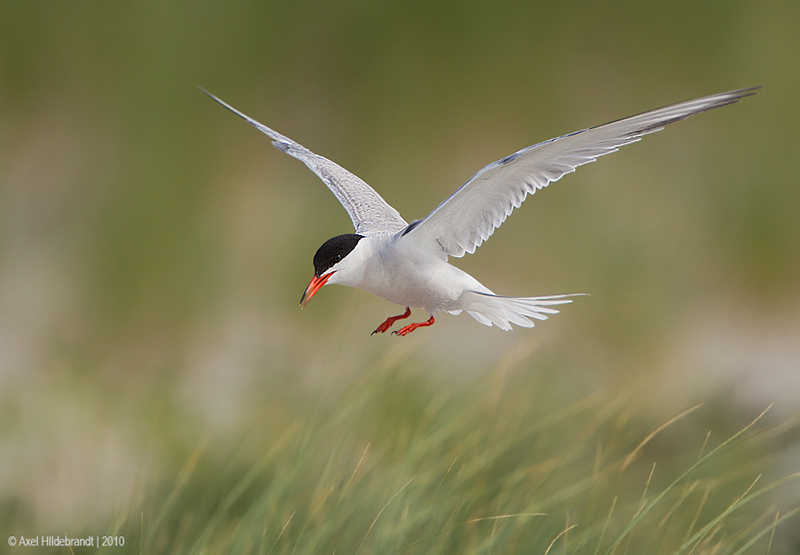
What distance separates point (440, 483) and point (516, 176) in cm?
58

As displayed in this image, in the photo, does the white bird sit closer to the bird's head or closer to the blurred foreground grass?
the bird's head

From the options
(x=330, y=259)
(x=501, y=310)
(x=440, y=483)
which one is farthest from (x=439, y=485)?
(x=330, y=259)

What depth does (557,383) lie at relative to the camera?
2.63 m

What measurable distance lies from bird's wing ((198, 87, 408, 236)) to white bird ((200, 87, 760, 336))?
5.3 inches

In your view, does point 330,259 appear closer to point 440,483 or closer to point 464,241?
point 464,241

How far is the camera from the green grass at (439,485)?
1.41 metres

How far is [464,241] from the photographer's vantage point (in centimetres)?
121

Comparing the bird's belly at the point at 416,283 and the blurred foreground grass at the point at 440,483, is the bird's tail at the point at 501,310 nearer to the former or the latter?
the bird's belly at the point at 416,283

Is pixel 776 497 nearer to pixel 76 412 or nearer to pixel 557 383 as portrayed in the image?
pixel 557 383

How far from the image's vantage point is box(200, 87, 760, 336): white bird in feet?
3.46

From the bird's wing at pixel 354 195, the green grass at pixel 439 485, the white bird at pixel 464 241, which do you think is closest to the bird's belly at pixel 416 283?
the white bird at pixel 464 241

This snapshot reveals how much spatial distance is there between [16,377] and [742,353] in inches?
144

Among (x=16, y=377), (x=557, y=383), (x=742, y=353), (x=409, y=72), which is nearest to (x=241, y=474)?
(x=557, y=383)

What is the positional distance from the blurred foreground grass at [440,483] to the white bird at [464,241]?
1.12ft
